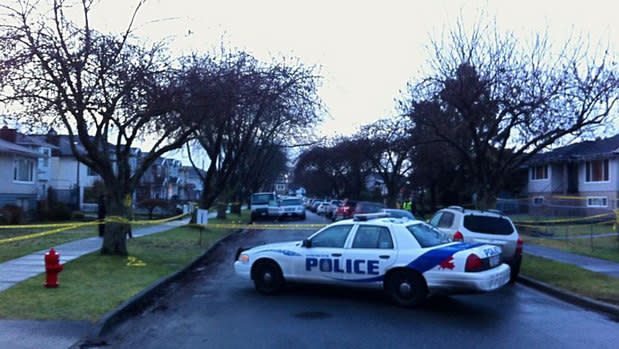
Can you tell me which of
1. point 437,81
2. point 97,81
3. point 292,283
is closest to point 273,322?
point 292,283

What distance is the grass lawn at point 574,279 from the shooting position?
37.1ft

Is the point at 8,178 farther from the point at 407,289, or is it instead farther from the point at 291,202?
the point at 407,289

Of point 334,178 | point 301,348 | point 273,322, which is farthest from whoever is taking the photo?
point 334,178

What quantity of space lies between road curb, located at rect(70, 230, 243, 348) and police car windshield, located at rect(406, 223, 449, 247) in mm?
4657

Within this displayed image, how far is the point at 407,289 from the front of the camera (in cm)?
1000

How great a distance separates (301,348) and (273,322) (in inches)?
62.0

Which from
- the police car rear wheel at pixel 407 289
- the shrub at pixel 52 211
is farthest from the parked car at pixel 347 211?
the police car rear wheel at pixel 407 289

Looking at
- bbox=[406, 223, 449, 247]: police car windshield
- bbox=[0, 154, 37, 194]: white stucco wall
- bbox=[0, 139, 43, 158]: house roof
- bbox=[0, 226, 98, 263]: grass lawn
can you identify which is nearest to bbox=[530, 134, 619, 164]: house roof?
bbox=[0, 226, 98, 263]: grass lawn

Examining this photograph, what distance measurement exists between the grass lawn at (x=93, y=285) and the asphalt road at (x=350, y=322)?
0.71 meters

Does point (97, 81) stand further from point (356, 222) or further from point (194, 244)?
point (194, 244)

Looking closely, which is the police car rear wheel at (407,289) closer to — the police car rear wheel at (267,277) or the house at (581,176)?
the police car rear wheel at (267,277)

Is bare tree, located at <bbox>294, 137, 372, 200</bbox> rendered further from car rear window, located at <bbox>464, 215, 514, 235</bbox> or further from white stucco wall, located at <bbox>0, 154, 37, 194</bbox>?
car rear window, located at <bbox>464, 215, 514, 235</bbox>

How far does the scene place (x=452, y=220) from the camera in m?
14.4

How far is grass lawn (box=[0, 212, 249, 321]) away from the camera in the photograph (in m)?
9.23
